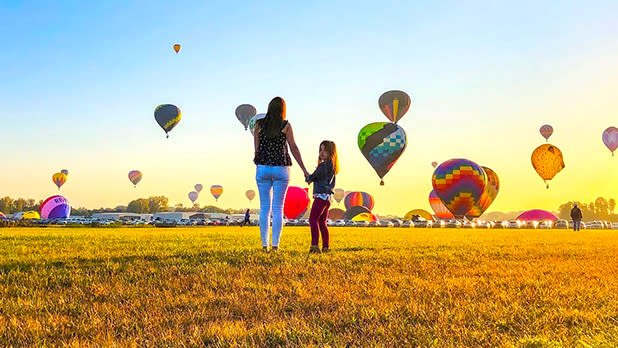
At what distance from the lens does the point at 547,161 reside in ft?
196

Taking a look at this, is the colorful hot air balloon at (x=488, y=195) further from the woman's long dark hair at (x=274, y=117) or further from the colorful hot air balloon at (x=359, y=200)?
the woman's long dark hair at (x=274, y=117)

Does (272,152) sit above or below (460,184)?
below

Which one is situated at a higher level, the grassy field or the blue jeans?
the blue jeans

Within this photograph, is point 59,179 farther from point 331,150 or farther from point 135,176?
point 331,150

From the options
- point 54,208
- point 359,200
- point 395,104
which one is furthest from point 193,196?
point 395,104

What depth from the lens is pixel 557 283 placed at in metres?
5.87

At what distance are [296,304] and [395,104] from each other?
155 ft

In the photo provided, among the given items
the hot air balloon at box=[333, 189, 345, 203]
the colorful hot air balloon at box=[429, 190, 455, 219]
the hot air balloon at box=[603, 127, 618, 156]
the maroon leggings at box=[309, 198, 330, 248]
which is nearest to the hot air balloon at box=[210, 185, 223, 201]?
the hot air balloon at box=[333, 189, 345, 203]

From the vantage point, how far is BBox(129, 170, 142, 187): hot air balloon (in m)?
95.9

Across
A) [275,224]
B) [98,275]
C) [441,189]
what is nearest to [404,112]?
[441,189]

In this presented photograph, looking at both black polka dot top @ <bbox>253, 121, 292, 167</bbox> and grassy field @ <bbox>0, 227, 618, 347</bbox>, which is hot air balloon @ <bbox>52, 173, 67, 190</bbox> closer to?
grassy field @ <bbox>0, 227, 618, 347</bbox>

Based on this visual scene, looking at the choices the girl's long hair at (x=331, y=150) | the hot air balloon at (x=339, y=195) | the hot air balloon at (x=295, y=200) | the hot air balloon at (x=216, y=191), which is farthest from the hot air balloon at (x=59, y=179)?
the girl's long hair at (x=331, y=150)

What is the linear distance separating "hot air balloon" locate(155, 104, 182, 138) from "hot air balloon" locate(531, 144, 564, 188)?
41069 mm

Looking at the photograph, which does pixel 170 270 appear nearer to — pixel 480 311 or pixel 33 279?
pixel 33 279
